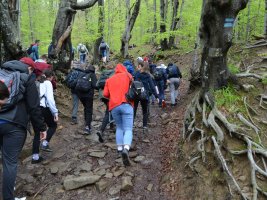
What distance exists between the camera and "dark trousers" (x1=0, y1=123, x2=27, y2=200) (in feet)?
13.8

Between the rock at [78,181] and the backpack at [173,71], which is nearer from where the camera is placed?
the rock at [78,181]

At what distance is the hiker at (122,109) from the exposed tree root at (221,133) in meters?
1.32

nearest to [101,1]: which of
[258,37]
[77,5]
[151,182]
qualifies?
[77,5]

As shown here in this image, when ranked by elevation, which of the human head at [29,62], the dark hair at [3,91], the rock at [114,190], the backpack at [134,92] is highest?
the human head at [29,62]

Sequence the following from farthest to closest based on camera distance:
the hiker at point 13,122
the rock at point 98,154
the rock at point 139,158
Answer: the rock at point 98,154 < the rock at point 139,158 < the hiker at point 13,122

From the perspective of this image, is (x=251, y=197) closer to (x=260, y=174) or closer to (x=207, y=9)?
(x=260, y=174)

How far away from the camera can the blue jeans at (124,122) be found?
18.9 feet

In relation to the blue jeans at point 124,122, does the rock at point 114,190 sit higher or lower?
lower

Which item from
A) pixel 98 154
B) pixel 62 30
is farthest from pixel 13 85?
pixel 62 30

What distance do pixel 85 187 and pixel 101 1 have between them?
1785cm

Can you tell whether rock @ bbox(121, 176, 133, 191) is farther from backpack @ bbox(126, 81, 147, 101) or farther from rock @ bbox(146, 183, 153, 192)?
backpack @ bbox(126, 81, 147, 101)

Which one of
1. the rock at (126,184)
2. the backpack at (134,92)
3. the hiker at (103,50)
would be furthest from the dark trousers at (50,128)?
the hiker at (103,50)

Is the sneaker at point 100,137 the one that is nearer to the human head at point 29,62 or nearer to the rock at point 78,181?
the rock at point 78,181

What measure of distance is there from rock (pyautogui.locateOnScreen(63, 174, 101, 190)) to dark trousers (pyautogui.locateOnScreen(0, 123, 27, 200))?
1201 millimetres
